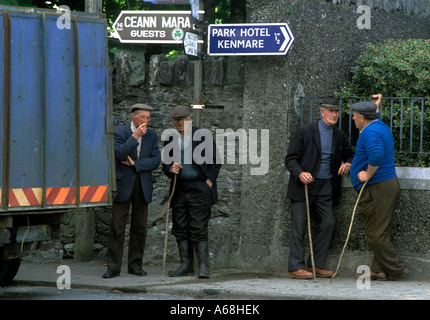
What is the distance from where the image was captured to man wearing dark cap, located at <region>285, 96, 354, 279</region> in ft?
30.2

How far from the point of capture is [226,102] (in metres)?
10.2

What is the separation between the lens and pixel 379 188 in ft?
28.7

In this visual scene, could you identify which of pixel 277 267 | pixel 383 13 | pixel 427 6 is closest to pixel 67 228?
pixel 277 267

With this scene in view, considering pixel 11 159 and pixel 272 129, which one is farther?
pixel 272 129

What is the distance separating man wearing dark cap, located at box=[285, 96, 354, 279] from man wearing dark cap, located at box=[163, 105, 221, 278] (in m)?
0.94

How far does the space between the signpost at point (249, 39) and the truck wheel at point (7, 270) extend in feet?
11.3

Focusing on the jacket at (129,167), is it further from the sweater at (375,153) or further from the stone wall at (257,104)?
the sweater at (375,153)

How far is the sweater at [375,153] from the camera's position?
8.52 meters

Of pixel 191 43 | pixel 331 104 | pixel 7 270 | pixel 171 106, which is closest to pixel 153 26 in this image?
pixel 191 43

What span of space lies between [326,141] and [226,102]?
1.56m

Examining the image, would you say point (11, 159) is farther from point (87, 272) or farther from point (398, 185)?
point (398, 185)

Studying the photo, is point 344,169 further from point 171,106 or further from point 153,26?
point 153,26

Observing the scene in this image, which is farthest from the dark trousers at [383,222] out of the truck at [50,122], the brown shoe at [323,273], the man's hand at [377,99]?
the truck at [50,122]

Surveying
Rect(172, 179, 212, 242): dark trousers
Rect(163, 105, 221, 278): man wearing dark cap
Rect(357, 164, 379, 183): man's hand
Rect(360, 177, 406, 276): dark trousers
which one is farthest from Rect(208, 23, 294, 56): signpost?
Rect(360, 177, 406, 276): dark trousers
